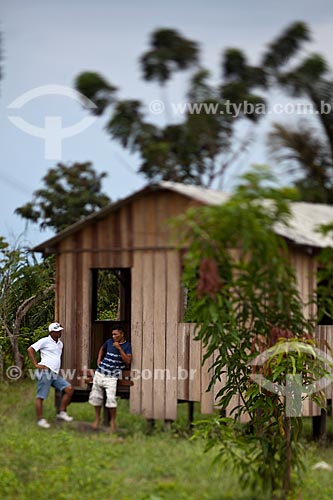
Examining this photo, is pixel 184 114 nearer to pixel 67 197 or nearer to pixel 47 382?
pixel 67 197

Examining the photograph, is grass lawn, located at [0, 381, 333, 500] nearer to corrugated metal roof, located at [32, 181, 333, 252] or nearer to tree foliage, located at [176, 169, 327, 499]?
tree foliage, located at [176, 169, 327, 499]

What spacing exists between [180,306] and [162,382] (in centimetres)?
88

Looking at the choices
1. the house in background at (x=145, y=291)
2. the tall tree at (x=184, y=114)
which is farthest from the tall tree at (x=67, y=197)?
the house in background at (x=145, y=291)

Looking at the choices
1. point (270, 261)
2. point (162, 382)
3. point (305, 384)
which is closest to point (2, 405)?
point (162, 382)

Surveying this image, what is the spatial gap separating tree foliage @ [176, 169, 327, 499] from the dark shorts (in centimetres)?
372

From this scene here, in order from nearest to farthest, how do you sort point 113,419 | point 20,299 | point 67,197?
1. point 113,419
2. point 20,299
3. point 67,197

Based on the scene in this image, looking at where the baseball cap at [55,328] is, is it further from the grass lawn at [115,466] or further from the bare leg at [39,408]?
the grass lawn at [115,466]

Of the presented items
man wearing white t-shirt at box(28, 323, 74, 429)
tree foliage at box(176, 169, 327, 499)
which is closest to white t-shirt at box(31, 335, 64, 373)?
man wearing white t-shirt at box(28, 323, 74, 429)

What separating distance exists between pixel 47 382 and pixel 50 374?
178 millimetres

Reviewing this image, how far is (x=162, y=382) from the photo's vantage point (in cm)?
1100

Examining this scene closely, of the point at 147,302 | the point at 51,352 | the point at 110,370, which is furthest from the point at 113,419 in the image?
the point at 147,302

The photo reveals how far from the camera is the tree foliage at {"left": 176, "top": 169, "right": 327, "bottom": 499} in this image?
6.14 meters

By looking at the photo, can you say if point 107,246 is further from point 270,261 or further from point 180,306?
point 270,261

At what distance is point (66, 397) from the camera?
1111 centimetres
